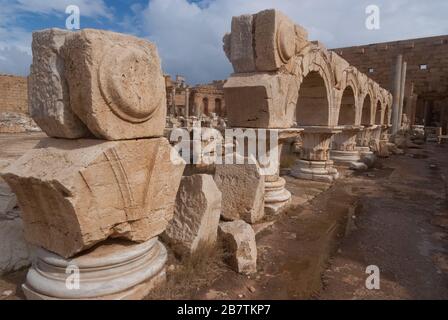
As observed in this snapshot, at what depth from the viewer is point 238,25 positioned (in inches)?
159

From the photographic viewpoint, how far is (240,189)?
350 cm

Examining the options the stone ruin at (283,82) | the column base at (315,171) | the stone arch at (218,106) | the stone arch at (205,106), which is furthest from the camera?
the stone arch at (218,106)

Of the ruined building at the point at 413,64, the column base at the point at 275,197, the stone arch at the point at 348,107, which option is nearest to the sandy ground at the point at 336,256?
the column base at the point at 275,197

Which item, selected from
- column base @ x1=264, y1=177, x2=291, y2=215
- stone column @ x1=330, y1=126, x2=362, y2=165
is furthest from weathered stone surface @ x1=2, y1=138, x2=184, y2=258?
stone column @ x1=330, y1=126, x2=362, y2=165

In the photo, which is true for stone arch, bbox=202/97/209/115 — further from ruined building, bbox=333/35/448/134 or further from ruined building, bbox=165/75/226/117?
ruined building, bbox=333/35/448/134

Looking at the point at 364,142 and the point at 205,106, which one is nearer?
the point at 364,142

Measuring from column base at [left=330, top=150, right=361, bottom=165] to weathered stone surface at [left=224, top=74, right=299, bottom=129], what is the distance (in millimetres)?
4521

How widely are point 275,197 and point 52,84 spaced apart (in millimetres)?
3041

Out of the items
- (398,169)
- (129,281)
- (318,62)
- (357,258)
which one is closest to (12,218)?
(129,281)

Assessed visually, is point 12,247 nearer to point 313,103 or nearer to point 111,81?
point 111,81

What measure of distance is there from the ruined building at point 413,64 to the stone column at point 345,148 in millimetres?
11722

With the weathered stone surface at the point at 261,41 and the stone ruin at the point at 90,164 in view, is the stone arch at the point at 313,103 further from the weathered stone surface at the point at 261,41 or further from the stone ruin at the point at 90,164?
the stone ruin at the point at 90,164

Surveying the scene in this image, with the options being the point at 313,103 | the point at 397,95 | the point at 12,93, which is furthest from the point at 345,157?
the point at 12,93

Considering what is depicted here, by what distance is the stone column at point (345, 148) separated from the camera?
8.25 m
